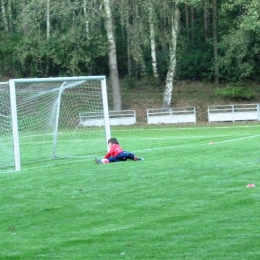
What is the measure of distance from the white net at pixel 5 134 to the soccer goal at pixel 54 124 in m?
0.10

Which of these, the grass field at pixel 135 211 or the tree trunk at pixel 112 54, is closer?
the grass field at pixel 135 211

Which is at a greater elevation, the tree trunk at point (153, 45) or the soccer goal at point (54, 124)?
the tree trunk at point (153, 45)

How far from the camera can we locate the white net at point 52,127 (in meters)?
23.0

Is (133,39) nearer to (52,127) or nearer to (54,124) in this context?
(52,127)

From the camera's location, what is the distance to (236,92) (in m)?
46.9

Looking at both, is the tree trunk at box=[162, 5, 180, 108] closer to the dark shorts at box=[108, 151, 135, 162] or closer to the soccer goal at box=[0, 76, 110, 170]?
the soccer goal at box=[0, 76, 110, 170]

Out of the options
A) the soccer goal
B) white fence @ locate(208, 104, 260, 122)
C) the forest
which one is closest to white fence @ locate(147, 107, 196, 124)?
white fence @ locate(208, 104, 260, 122)

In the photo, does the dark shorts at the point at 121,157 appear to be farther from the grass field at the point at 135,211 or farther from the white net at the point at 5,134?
the white net at the point at 5,134

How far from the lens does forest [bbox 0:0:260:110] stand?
41.6 m

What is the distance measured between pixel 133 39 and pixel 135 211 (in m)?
31.9

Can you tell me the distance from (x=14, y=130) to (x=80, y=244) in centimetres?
1009

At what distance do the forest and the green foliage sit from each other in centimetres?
105

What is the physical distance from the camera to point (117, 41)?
55.9m

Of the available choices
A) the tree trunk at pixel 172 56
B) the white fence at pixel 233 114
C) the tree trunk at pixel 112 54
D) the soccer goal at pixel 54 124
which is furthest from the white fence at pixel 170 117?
the soccer goal at pixel 54 124
